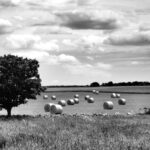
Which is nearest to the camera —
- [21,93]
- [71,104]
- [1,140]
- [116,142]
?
[116,142]

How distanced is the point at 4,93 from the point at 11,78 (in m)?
1.30

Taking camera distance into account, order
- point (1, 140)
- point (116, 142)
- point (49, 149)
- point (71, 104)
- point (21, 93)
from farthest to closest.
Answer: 1. point (71, 104)
2. point (21, 93)
3. point (1, 140)
4. point (116, 142)
5. point (49, 149)

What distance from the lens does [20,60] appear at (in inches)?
1329

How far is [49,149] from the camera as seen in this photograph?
980 cm

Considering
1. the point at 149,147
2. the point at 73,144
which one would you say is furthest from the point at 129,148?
the point at 73,144

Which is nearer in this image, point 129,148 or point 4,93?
point 129,148

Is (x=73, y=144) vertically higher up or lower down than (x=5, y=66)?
lower down

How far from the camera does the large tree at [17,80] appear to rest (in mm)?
32656

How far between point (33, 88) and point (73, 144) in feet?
74.3

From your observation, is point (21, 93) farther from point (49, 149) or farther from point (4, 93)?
point (49, 149)

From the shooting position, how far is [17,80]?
3288cm

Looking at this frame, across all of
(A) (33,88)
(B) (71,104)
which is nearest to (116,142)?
(A) (33,88)

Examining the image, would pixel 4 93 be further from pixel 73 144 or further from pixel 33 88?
pixel 73 144

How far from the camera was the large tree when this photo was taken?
32.7 metres
